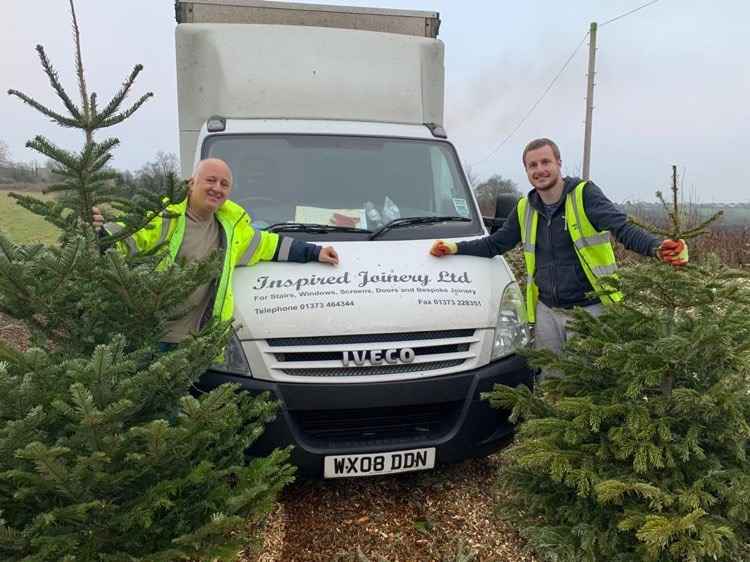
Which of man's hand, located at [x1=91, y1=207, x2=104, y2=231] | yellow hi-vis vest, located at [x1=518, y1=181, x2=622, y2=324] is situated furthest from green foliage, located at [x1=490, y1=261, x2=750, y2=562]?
man's hand, located at [x1=91, y1=207, x2=104, y2=231]

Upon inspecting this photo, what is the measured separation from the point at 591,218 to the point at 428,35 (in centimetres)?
315

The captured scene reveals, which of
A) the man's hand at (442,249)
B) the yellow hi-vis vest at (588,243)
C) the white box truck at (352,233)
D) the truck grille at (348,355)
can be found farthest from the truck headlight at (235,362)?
the yellow hi-vis vest at (588,243)

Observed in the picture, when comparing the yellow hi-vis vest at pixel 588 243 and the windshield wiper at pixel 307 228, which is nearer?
the yellow hi-vis vest at pixel 588 243

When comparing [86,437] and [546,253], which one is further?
[546,253]

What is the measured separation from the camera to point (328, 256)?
12.0ft

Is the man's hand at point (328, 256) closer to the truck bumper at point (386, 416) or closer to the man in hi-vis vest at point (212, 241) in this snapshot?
the man in hi-vis vest at point (212, 241)

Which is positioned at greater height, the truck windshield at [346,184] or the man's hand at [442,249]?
the truck windshield at [346,184]

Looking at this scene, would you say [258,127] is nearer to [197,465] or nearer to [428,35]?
[428,35]

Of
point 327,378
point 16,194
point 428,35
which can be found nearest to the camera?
point 16,194

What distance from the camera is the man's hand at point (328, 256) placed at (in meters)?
3.64

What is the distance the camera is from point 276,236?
12.3ft

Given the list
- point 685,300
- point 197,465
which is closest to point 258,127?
point 197,465

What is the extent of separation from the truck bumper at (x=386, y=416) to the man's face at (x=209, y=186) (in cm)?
98

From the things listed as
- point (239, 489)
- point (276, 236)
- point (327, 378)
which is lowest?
point (239, 489)
